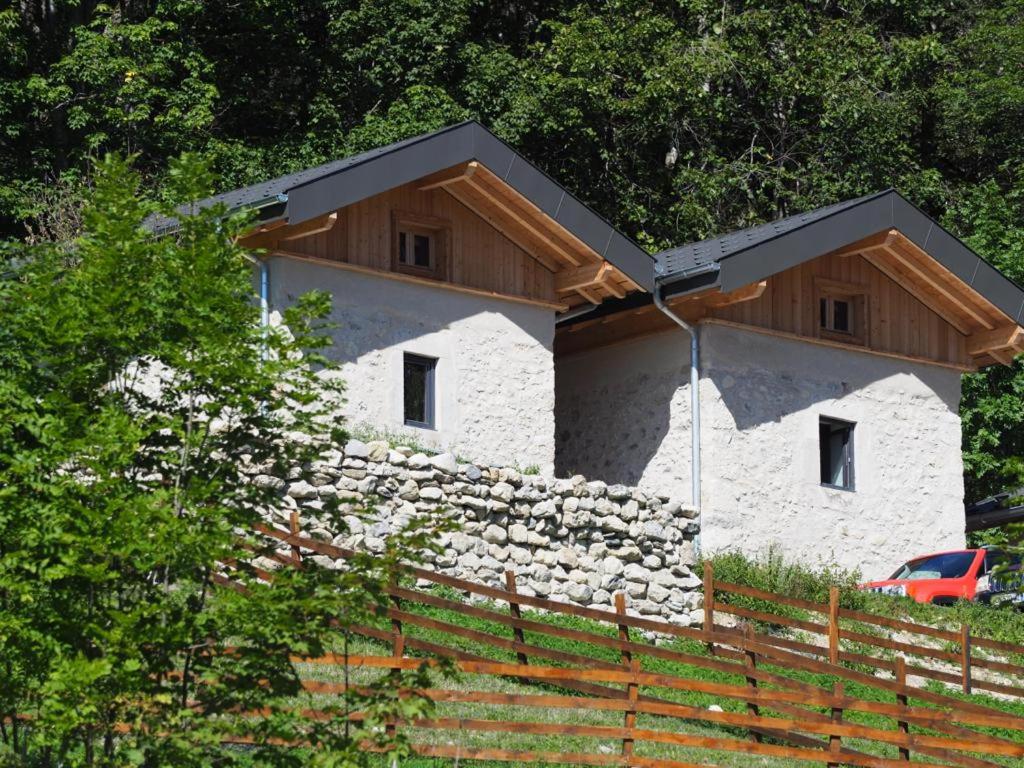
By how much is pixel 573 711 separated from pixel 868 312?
13.4 metres

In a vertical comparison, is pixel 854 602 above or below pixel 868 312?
below

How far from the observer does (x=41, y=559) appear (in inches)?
337

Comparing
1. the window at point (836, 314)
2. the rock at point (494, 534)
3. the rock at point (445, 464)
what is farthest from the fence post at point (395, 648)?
the window at point (836, 314)

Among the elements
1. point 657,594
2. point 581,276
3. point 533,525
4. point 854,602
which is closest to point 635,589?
point 657,594

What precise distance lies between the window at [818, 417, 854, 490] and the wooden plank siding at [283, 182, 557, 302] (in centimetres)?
486

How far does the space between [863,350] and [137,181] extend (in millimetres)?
18433

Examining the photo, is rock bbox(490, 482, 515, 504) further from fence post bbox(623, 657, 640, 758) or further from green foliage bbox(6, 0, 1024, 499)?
green foliage bbox(6, 0, 1024, 499)

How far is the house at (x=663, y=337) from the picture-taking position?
22797mm

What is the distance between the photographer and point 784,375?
83.8ft

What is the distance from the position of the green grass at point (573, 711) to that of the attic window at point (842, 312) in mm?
7792

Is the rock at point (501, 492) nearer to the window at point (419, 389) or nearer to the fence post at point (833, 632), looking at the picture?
the window at point (419, 389)

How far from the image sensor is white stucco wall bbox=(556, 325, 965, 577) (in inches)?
970

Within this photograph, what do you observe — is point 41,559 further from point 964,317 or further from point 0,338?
point 964,317

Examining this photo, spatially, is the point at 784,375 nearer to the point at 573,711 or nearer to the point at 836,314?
the point at 836,314
